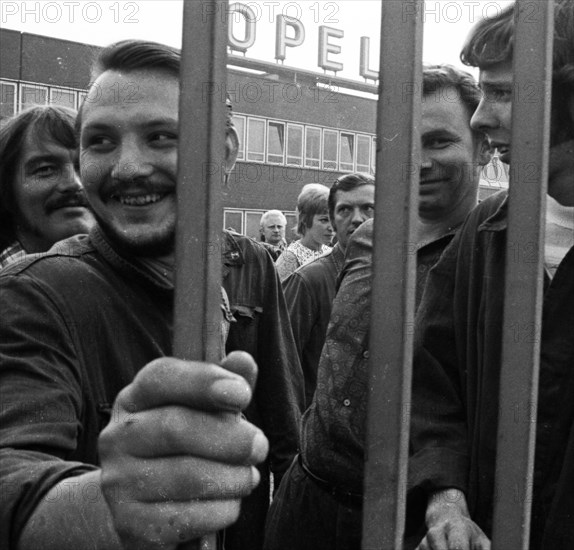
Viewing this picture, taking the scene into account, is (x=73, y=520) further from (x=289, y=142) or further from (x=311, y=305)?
(x=289, y=142)

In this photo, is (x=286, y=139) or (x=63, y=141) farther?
(x=286, y=139)

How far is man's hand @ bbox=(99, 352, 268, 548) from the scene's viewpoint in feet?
2.57

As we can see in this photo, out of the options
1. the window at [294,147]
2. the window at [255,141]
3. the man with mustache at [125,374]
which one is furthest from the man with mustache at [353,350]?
the window at [294,147]

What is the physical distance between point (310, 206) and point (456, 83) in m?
2.79

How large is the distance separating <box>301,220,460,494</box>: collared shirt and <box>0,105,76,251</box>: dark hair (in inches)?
36.3

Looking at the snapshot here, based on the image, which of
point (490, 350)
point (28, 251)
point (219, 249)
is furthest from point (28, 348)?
point (28, 251)

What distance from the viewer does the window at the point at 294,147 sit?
18656mm

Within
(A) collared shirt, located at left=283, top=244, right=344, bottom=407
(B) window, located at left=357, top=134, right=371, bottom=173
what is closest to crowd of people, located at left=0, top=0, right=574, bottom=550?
(A) collared shirt, located at left=283, top=244, right=344, bottom=407

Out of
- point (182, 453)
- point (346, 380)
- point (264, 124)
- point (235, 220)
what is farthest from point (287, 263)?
point (264, 124)

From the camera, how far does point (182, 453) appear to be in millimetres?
789

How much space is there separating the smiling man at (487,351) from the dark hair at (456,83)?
509 mm

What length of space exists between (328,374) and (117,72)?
0.78 metres

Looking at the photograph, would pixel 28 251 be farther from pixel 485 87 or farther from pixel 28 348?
pixel 485 87

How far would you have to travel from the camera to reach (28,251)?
7.57 feet
